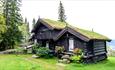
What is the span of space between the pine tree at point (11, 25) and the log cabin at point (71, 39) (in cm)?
931

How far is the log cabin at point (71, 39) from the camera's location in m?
32.2

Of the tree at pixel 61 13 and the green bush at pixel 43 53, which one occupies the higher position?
the tree at pixel 61 13

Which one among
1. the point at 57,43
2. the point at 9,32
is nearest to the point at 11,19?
the point at 9,32

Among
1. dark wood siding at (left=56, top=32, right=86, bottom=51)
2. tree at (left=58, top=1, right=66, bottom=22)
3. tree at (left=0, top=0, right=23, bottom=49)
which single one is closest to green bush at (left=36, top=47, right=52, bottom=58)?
dark wood siding at (left=56, top=32, right=86, bottom=51)

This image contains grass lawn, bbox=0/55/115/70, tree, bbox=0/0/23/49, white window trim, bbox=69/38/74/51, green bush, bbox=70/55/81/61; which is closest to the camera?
grass lawn, bbox=0/55/115/70

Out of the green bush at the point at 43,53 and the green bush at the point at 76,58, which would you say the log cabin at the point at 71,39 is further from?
the green bush at the point at 43,53

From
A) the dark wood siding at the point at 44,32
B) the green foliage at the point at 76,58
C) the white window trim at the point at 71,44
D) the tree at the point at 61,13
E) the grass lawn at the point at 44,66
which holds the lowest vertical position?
the grass lawn at the point at 44,66

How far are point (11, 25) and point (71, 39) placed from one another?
69.0 feet

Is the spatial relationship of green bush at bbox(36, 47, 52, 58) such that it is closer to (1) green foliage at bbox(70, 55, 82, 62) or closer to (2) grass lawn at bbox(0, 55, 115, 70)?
(2) grass lawn at bbox(0, 55, 115, 70)

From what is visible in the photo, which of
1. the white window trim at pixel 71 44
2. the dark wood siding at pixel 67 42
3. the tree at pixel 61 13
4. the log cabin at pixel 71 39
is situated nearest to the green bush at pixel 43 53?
the log cabin at pixel 71 39

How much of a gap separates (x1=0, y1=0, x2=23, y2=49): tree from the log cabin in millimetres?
9314

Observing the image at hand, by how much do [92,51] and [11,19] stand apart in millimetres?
24307

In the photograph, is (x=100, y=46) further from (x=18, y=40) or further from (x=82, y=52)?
(x=18, y=40)

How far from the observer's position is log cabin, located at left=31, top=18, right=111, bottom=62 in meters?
32.2
